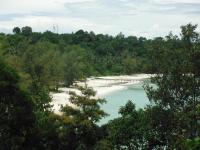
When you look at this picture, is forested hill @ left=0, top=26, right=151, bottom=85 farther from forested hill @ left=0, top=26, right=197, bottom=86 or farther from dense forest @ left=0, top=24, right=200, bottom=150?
dense forest @ left=0, top=24, right=200, bottom=150

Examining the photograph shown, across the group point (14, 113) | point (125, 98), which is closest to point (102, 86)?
point (125, 98)

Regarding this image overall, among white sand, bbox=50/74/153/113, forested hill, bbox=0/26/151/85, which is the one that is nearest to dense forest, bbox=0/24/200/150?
forested hill, bbox=0/26/151/85

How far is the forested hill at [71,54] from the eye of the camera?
55.1m

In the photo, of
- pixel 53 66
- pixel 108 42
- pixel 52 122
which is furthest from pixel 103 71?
pixel 52 122

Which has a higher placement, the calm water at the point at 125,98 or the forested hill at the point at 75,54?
the forested hill at the point at 75,54

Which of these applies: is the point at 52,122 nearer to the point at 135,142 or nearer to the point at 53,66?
the point at 135,142

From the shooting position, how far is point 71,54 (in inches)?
3027

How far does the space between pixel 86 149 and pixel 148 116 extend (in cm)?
391

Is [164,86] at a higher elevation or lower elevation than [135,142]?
higher

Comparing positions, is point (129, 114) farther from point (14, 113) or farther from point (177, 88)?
point (14, 113)

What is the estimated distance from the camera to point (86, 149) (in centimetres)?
1642

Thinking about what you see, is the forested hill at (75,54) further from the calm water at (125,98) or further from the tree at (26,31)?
the calm water at (125,98)

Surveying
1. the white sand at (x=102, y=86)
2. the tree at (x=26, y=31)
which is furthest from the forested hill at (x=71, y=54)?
the white sand at (x=102, y=86)

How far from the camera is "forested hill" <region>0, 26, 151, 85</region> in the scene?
181 ft
